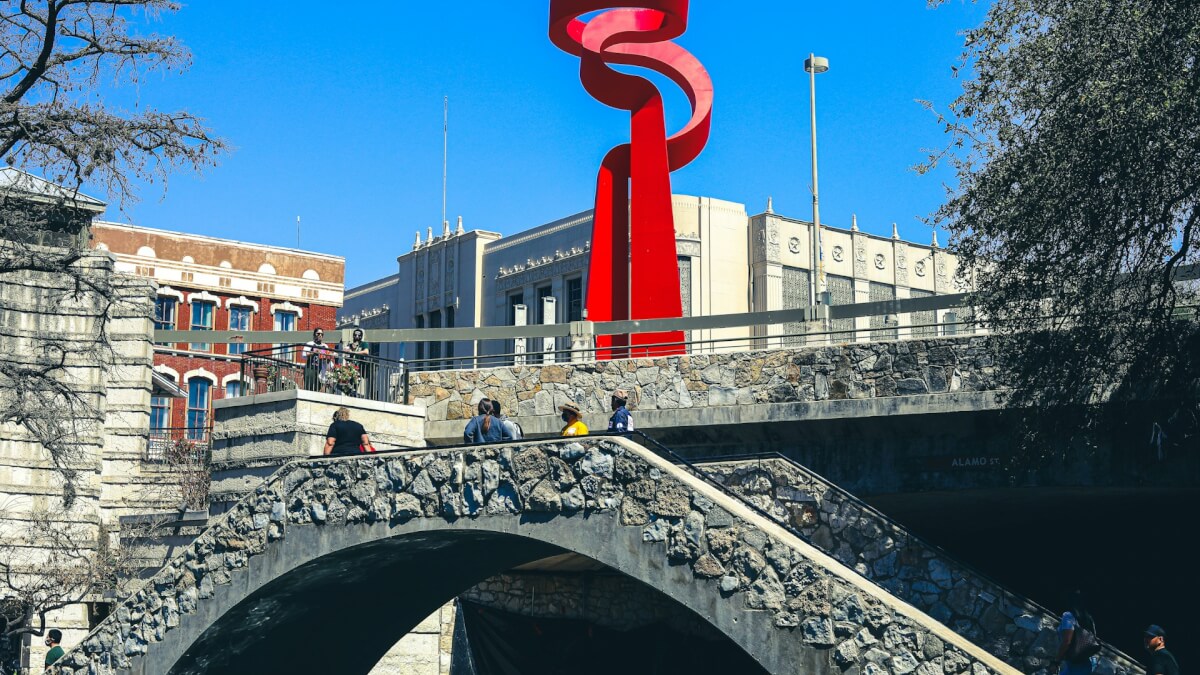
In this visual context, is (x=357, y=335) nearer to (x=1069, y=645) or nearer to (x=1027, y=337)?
(x=1027, y=337)

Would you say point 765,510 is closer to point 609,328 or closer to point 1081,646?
point 1081,646

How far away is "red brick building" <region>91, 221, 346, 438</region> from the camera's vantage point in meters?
53.8

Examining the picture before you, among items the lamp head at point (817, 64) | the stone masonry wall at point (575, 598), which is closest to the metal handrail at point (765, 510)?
the stone masonry wall at point (575, 598)

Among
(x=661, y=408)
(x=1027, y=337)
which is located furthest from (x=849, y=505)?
(x=661, y=408)

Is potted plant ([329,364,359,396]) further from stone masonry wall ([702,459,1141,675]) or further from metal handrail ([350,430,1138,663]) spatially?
stone masonry wall ([702,459,1141,675])

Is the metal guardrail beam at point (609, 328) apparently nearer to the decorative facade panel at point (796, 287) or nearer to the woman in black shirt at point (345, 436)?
the woman in black shirt at point (345, 436)

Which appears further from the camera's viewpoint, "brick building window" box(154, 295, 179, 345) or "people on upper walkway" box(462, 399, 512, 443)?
"brick building window" box(154, 295, 179, 345)

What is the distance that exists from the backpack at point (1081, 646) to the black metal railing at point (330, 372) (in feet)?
41.0

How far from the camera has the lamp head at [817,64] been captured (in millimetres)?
38469

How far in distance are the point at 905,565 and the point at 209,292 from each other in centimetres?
4229

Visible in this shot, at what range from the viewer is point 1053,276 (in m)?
17.8

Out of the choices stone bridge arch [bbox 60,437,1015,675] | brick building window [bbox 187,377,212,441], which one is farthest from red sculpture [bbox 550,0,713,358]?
brick building window [bbox 187,377,212,441]

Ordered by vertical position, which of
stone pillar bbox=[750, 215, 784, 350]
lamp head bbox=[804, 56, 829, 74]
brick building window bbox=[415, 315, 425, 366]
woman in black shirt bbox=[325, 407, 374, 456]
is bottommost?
woman in black shirt bbox=[325, 407, 374, 456]

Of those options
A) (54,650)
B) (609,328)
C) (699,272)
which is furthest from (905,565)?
(699,272)
